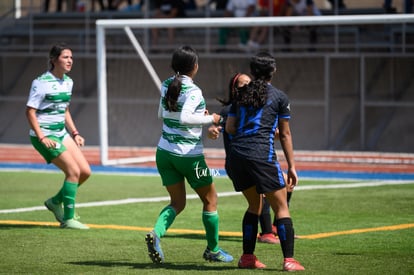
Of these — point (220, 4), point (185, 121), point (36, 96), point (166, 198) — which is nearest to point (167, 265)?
point (185, 121)

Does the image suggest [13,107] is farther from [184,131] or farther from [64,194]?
[184,131]

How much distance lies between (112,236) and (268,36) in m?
15.0

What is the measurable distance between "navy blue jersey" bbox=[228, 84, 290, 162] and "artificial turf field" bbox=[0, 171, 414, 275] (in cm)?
105

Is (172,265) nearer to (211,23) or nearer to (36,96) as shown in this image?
(36,96)

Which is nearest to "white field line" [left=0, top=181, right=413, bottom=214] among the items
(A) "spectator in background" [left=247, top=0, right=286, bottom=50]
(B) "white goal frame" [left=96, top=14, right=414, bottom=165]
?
(B) "white goal frame" [left=96, top=14, right=414, bottom=165]

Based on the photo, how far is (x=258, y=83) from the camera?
851 cm

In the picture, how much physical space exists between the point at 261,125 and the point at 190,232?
3083mm

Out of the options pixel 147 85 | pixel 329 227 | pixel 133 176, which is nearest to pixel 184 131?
pixel 329 227

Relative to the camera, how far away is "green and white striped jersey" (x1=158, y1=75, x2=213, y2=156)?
29.1ft

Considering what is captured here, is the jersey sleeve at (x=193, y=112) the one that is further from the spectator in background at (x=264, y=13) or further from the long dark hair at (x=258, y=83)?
the spectator in background at (x=264, y=13)

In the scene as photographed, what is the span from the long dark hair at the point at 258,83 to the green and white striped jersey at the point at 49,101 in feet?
12.6

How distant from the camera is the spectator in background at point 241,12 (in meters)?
25.0

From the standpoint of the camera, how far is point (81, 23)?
29188 millimetres

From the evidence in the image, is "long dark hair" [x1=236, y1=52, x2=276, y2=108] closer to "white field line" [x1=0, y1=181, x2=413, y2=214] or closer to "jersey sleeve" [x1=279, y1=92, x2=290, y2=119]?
"jersey sleeve" [x1=279, y1=92, x2=290, y2=119]
